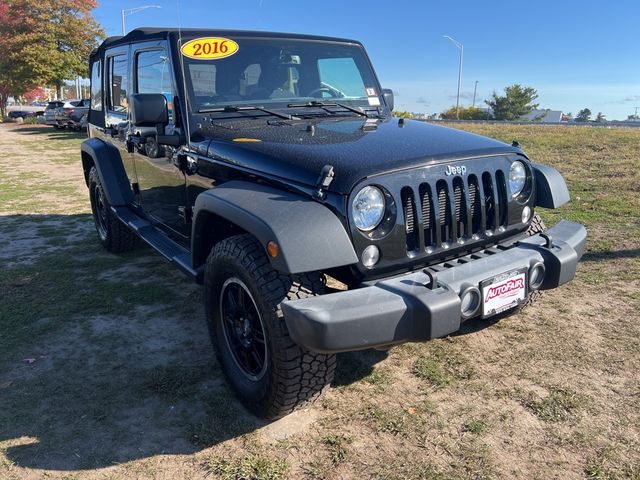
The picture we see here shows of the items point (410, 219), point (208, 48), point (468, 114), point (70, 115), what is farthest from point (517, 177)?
point (468, 114)

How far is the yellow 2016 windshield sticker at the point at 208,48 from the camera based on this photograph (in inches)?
136

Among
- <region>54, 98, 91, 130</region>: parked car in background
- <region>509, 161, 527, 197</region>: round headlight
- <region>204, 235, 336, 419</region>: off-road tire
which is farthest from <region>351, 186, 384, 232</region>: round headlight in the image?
<region>54, 98, 91, 130</region>: parked car in background

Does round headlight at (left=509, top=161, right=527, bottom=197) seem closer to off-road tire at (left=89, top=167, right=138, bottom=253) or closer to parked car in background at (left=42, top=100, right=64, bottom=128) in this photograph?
off-road tire at (left=89, top=167, right=138, bottom=253)

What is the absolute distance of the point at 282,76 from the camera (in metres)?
3.73

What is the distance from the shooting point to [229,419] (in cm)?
278

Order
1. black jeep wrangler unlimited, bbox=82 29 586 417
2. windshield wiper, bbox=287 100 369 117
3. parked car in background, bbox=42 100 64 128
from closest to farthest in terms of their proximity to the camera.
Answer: black jeep wrangler unlimited, bbox=82 29 586 417 < windshield wiper, bbox=287 100 369 117 < parked car in background, bbox=42 100 64 128

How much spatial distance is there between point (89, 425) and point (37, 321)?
1523mm

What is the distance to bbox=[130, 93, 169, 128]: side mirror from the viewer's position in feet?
10.7

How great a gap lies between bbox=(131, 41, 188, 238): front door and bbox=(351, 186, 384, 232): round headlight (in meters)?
1.56

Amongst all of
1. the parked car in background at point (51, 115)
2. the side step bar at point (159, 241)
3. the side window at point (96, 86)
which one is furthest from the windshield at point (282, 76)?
the parked car in background at point (51, 115)

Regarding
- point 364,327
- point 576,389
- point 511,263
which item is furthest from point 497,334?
point 364,327

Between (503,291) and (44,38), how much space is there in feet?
97.1

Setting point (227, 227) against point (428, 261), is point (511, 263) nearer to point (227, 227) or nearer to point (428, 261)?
point (428, 261)

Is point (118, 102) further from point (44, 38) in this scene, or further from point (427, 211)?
point (44, 38)
